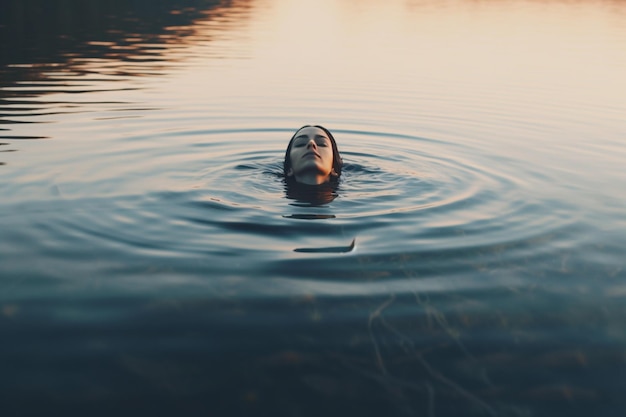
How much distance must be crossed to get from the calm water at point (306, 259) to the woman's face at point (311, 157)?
50 cm

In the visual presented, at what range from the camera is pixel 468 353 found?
22.6ft

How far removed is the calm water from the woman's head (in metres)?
0.43

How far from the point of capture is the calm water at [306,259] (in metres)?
6.28

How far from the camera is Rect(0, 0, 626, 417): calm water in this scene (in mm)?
6277

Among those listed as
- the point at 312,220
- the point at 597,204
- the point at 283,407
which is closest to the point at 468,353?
the point at 283,407

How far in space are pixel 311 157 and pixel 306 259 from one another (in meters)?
3.76

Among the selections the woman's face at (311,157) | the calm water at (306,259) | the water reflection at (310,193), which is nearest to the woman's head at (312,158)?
the woman's face at (311,157)

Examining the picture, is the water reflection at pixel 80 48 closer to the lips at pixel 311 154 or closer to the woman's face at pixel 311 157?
the woman's face at pixel 311 157

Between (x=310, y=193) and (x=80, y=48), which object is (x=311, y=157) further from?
(x=80, y=48)

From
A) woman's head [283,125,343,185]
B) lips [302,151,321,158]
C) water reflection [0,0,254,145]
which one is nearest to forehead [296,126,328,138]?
woman's head [283,125,343,185]

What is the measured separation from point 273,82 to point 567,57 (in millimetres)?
18297

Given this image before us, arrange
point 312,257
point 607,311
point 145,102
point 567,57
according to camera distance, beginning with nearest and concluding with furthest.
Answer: point 607,311 < point 312,257 < point 145,102 < point 567,57

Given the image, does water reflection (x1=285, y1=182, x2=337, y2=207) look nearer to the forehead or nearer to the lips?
the lips

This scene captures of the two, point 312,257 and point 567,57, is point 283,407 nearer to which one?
point 312,257
